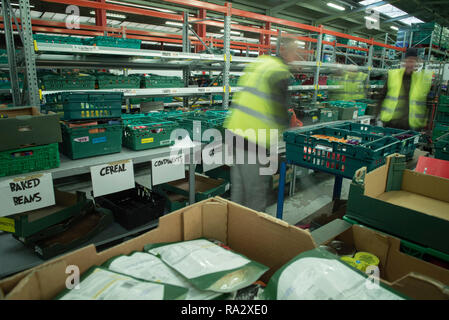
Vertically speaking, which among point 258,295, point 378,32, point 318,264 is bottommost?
point 258,295

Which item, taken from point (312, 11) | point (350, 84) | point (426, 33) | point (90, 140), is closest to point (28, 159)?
point (90, 140)

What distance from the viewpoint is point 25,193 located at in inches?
64.0

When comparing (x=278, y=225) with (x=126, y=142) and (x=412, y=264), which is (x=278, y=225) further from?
(x=126, y=142)

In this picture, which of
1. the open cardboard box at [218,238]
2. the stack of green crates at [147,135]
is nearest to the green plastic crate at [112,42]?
the stack of green crates at [147,135]

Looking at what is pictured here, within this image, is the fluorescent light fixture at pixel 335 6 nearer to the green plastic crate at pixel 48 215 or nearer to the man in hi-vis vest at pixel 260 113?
the man in hi-vis vest at pixel 260 113

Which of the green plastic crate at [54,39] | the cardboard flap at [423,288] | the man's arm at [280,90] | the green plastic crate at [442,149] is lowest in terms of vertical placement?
the cardboard flap at [423,288]

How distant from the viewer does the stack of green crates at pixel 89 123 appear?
6.39 ft

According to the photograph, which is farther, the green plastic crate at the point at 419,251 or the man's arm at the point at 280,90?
the man's arm at the point at 280,90

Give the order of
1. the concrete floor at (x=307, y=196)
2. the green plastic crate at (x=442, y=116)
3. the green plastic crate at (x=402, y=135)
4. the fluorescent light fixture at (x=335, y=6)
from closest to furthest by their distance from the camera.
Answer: the green plastic crate at (x=402, y=135), the concrete floor at (x=307, y=196), the green plastic crate at (x=442, y=116), the fluorescent light fixture at (x=335, y=6)
